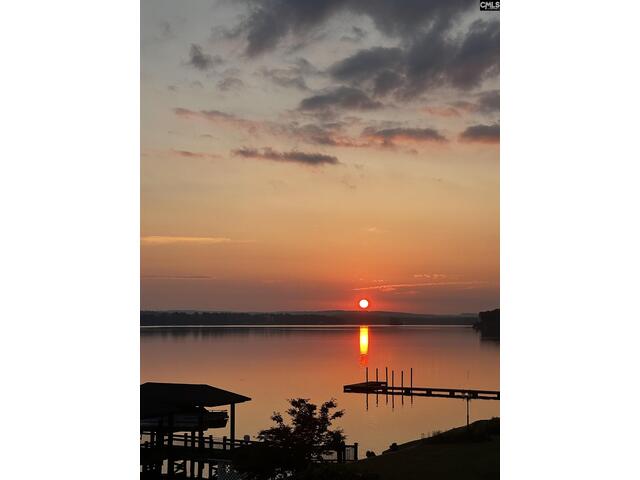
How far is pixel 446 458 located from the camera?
217 inches

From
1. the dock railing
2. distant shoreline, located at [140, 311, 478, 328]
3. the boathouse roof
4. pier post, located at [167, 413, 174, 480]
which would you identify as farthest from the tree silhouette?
distant shoreline, located at [140, 311, 478, 328]

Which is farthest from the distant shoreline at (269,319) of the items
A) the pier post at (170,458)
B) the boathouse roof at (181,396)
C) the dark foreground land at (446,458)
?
the dark foreground land at (446,458)

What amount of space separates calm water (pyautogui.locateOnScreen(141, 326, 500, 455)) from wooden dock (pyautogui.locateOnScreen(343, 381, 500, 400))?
5cm

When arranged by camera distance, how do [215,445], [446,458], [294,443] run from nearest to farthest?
1. [446,458]
2. [294,443]
3. [215,445]

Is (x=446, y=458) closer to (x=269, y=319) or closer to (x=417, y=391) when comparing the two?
(x=417, y=391)

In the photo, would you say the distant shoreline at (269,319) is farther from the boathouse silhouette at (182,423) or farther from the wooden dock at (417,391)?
the wooden dock at (417,391)

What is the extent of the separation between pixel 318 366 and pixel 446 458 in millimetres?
1200

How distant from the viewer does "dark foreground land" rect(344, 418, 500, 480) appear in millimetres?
5234

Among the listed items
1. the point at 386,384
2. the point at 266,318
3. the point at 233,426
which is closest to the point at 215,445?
the point at 233,426

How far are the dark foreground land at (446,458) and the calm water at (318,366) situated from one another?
0.10 metres
